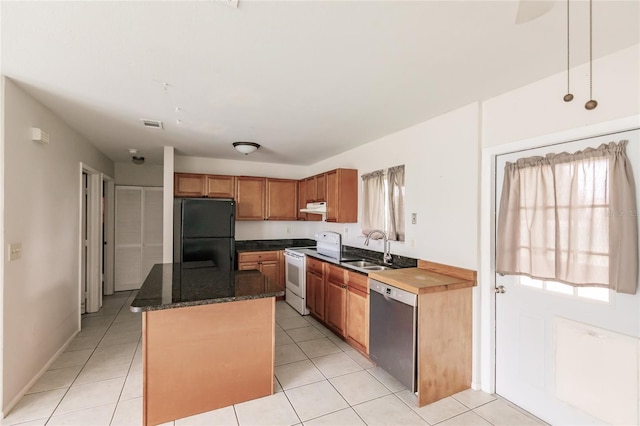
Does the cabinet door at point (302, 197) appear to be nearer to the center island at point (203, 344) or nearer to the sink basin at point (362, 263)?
the sink basin at point (362, 263)

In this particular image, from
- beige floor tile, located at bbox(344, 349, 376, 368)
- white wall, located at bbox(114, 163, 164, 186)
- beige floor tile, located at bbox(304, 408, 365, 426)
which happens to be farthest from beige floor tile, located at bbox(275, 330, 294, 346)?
white wall, located at bbox(114, 163, 164, 186)


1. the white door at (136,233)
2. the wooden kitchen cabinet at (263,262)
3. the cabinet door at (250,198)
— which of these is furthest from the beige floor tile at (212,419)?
the white door at (136,233)

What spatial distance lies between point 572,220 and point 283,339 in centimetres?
293

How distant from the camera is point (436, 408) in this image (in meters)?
2.23

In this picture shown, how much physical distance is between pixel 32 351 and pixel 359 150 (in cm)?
400

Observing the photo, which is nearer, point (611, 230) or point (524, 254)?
point (611, 230)

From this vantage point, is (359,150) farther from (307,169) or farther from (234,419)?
(234,419)

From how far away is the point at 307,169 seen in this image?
5.76 metres

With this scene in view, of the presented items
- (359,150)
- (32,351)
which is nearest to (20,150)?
(32,351)

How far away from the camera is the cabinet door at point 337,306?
10.9ft

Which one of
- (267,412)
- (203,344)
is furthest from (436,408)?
(203,344)

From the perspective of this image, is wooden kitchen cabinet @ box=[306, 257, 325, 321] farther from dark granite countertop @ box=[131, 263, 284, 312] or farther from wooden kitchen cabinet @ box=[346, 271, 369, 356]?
dark granite countertop @ box=[131, 263, 284, 312]

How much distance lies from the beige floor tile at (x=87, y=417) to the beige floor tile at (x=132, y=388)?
149 mm

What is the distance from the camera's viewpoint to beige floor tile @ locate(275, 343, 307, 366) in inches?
116
